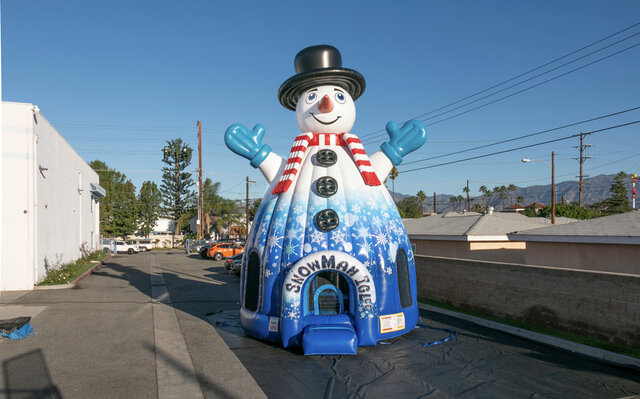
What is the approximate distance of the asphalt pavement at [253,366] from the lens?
7090mm

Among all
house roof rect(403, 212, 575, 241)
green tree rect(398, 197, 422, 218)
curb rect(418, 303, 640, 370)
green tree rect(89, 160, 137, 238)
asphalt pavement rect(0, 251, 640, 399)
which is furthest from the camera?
green tree rect(398, 197, 422, 218)

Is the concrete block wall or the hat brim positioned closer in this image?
the concrete block wall

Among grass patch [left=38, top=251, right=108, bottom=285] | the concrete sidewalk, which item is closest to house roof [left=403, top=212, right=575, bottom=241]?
the concrete sidewalk

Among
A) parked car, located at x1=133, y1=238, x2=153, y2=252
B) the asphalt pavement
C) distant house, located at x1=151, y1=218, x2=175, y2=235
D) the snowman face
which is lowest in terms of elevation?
parked car, located at x1=133, y1=238, x2=153, y2=252

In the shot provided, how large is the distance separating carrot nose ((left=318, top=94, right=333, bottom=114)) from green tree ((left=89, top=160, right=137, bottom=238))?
5414 centimetres

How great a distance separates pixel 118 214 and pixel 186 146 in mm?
14144

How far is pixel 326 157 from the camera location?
35.0ft

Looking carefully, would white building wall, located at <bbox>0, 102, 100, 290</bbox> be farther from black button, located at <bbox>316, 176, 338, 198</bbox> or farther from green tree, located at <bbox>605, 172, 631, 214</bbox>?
green tree, located at <bbox>605, 172, 631, 214</bbox>

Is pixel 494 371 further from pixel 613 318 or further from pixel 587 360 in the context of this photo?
pixel 613 318

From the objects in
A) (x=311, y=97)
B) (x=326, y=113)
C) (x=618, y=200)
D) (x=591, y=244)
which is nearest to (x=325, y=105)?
(x=326, y=113)

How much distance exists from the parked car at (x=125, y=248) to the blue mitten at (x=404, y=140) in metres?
40.0

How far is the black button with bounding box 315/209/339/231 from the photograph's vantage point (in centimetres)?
985

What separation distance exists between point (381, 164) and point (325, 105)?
2193mm

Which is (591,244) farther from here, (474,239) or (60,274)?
(60,274)
